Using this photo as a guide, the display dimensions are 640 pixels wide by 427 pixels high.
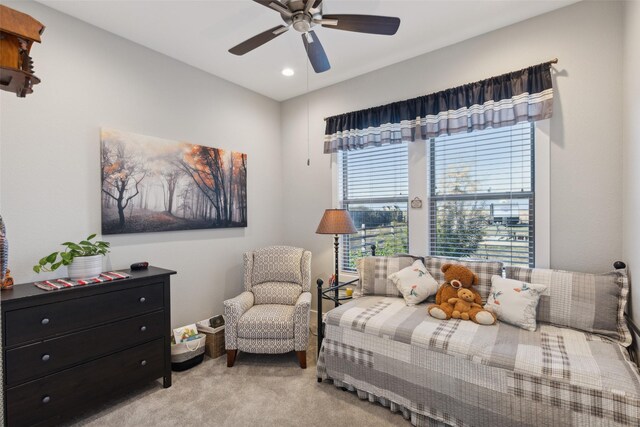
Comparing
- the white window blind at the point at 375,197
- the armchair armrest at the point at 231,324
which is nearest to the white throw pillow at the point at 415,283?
the white window blind at the point at 375,197

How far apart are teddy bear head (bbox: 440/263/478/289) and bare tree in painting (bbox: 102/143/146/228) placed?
9.13 feet

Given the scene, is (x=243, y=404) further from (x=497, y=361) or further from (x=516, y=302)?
(x=516, y=302)

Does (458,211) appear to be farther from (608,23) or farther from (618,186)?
(608,23)

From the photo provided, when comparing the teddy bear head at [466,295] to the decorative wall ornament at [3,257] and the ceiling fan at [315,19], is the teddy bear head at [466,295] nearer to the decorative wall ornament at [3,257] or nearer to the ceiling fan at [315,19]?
the ceiling fan at [315,19]

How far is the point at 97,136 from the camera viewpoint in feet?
8.24

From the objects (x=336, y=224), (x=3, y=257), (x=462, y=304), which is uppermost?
(x=336, y=224)

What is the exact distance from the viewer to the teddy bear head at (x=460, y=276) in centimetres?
242

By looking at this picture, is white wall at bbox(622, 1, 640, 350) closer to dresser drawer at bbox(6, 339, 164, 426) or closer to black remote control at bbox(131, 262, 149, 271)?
dresser drawer at bbox(6, 339, 164, 426)

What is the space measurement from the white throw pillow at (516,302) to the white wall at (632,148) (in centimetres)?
49

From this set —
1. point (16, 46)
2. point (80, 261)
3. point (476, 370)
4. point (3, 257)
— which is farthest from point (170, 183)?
point (476, 370)

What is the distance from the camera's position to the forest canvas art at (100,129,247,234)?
8.49 feet

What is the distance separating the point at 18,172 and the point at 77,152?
15.4 inches

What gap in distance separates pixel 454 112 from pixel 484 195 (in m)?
0.79

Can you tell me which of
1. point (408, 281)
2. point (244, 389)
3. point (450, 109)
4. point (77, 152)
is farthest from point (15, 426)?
point (450, 109)
